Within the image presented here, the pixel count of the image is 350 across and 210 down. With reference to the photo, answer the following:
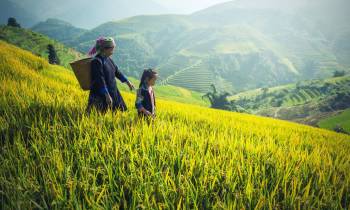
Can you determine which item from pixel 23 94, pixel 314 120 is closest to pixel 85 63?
pixel 23 94

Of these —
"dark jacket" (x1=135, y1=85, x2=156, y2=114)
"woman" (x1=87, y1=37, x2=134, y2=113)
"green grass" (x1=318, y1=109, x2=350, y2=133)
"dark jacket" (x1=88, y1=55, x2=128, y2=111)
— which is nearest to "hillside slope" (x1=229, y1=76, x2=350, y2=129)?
"green grass" (x1=318, y1=109, x2=350, y2=133)

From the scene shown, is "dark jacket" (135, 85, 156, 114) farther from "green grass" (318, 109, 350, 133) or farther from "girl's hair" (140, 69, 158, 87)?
"green grass" (318, 109, 350, 133)

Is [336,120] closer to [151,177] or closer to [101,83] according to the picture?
[101,83]

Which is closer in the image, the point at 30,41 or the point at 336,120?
the point at 336,120

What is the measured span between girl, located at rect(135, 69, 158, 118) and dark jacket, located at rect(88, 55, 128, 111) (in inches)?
20.0

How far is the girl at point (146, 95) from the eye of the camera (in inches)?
179

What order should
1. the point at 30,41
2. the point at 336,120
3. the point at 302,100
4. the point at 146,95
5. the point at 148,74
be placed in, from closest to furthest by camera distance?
the point at 148,74 → the point at 146,95 → the point at 336,120 → the point at 30,41 → the point at 302,100

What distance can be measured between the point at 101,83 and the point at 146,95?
84cm

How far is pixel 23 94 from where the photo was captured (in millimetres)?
4816

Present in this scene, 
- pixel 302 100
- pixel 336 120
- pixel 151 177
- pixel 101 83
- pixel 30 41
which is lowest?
pixel 302 100

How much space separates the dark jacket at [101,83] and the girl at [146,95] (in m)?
0.51

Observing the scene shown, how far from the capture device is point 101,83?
4375 mm

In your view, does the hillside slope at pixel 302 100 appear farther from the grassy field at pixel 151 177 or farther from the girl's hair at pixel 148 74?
the grassy field at pixel 151 177

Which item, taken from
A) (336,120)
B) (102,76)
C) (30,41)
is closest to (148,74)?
(102,76)
